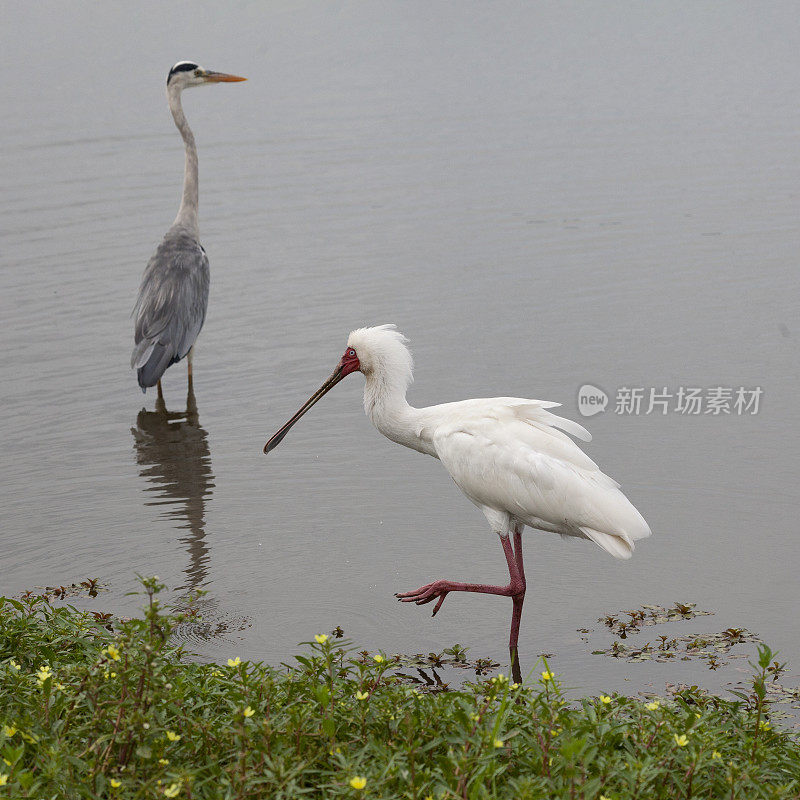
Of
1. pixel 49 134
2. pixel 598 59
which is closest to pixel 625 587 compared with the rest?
pixel 49 134

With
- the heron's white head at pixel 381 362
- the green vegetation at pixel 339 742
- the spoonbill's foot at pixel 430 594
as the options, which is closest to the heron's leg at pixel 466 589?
the spoonbill's foot at pixel 430 594

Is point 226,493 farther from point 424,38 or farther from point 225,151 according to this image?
point 424,38

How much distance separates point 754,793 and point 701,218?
12.2 metres

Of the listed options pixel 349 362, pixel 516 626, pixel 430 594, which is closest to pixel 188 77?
pixel 349 362

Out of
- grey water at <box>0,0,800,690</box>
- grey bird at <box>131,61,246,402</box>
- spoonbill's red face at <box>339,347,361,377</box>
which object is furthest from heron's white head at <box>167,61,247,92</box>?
spoonbill's red face at <box>339,347,361,377</box>

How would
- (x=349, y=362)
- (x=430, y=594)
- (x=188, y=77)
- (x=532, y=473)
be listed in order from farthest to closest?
1. (x=188, y=77)
2. (x=349, y=362)
3. (x=430, y=594)
4. (x=532, y=473)

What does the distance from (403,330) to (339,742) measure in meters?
7.71

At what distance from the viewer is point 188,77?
11977mm

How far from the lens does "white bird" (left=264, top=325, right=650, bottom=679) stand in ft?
18.1

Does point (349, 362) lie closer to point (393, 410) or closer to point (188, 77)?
point (393, 410)

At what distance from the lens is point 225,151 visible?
19.9m

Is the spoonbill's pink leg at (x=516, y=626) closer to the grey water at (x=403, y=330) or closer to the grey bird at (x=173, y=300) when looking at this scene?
the grey water at (x=403, y=330)

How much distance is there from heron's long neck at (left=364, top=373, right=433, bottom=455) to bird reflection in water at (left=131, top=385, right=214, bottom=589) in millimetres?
1378

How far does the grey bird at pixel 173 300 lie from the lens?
966 centimetres
